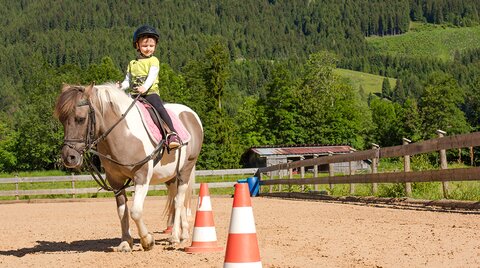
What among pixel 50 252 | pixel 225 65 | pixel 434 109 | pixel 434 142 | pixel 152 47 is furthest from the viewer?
pixel 434 109

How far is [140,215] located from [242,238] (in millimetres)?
2913

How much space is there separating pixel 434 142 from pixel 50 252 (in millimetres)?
7103

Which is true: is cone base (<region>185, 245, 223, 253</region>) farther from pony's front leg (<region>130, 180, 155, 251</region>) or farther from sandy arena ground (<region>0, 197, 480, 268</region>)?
pony's front leg (<region>130, 180, 155, 251</region>)

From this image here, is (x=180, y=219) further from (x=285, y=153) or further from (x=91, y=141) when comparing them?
(x=285, y=153)

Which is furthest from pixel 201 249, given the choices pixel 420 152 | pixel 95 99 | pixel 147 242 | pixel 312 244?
pixel 420 152

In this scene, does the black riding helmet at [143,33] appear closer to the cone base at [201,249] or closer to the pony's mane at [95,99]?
the pony's mane at [95,99]

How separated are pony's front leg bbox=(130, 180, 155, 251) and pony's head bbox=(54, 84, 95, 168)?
0.70 m

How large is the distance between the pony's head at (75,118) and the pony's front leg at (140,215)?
0.70m

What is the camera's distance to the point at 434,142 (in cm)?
1188

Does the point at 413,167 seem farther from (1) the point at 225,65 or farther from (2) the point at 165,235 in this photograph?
(1) the point at 225,65

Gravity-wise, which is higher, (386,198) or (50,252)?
(50,252)

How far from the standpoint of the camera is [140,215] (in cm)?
715

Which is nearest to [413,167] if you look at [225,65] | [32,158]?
[225,65]

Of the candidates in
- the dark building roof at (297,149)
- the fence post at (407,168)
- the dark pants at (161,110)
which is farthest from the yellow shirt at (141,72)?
the dark building roof at (297,149)
